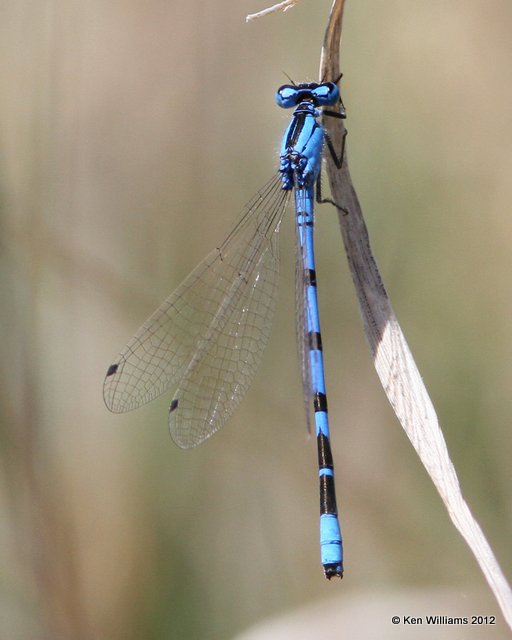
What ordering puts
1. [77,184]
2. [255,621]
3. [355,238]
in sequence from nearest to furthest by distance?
1. [355,238]
2. [255,621]
3. [77,184]

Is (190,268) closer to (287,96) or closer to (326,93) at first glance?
(287,96)

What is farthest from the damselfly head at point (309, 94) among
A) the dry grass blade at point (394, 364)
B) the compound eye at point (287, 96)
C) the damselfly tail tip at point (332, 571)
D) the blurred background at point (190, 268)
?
the damselfly tail tip at point (332, 571)

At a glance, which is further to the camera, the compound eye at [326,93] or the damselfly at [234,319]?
Result: the damselfly at [234,319]

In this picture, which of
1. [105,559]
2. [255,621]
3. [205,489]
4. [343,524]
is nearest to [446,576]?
[343,524]

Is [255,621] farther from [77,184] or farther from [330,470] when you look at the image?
[77,184]

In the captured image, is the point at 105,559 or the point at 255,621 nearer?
the point at 255,621

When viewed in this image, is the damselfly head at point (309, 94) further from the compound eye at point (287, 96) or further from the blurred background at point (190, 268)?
the blurred background at point (190, 268)

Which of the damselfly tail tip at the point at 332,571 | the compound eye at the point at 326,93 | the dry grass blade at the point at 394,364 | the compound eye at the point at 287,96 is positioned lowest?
the damselfly tail tip at the point at 332,571

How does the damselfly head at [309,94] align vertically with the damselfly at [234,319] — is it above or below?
above
